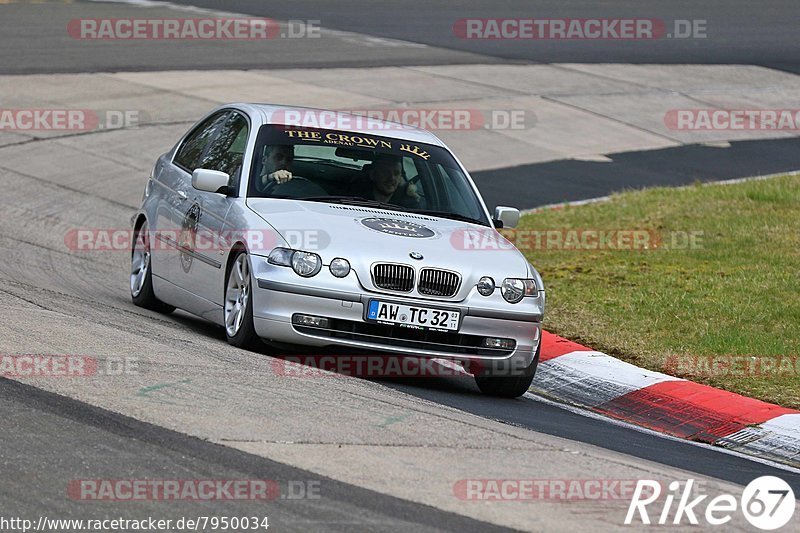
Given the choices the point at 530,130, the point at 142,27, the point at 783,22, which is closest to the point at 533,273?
the point at 530,130

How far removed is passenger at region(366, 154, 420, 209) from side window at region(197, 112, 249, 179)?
0.89m

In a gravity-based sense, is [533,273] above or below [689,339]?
above

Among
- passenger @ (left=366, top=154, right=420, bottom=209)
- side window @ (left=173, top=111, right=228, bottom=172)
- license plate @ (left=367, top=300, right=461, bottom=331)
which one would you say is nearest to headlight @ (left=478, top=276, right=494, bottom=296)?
license plate @ (left=367, top=300, right=461, bottom=331)

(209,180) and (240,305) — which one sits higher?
(209,180)

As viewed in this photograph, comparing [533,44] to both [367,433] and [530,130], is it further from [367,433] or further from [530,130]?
[367,433]

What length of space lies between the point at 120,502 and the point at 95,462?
17.1 inches

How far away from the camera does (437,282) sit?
27.9 ft

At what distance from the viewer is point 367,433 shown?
6.64m

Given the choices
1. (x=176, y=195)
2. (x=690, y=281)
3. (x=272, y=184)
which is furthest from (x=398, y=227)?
(x=690, y=281)

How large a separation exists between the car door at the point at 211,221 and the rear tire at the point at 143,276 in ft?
2.48

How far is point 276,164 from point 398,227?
110 centimetres

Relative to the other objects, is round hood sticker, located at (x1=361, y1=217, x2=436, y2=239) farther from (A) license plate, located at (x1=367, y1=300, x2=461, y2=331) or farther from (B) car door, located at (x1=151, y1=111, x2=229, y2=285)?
(B) car door, located at (x1=151, y1=111, x2=229, y2=285)

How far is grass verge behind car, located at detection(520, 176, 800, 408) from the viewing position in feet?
32.0

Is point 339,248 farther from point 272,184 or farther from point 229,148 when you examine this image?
point 229,148
